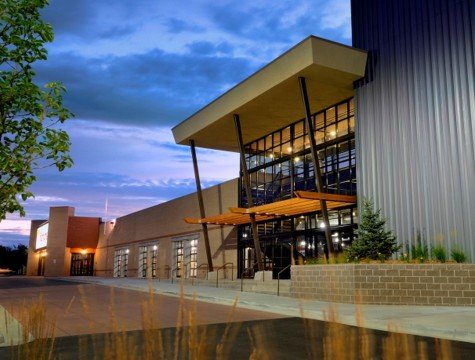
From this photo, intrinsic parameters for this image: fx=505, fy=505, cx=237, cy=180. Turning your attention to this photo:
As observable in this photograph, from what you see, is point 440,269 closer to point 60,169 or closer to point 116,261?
point 60,169

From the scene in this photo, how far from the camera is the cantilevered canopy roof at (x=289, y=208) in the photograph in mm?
20983

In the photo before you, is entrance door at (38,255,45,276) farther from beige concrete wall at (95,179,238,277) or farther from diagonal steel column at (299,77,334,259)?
diagonal steel column at (299,77,334,259)

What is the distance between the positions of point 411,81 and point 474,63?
8.80 feet

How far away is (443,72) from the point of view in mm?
18797

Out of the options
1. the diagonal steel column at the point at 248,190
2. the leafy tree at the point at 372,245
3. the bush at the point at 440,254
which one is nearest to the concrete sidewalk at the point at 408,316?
the bush at the point at 440,254

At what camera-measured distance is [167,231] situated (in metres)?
40.8

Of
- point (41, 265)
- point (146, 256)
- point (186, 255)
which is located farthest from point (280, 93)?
point (41, 265)

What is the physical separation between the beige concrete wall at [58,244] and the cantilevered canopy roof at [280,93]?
107ft

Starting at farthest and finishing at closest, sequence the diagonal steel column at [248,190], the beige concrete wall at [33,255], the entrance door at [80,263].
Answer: the beige concrete wall at [33,255] < the entrance door at [80,263] < the diagonal steel column at [248,190]

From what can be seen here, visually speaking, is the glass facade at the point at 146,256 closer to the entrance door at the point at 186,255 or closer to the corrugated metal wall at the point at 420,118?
the entrance door at the point at 186,255

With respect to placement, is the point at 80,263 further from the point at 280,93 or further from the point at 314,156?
the point at 314,156

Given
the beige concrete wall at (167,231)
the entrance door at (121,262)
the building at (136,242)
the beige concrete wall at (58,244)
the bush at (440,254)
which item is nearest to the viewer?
the bush at (440,254)

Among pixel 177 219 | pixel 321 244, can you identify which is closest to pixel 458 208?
pixel 321 244

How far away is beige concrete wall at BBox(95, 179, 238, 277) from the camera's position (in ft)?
108
